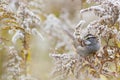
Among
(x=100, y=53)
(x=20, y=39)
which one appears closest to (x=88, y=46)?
(x=100, y=53)

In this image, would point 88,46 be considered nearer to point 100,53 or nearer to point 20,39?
point 100,53

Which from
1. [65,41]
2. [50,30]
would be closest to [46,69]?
[65,41]

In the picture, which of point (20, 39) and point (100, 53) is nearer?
point (100, 53)

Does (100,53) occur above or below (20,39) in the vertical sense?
below

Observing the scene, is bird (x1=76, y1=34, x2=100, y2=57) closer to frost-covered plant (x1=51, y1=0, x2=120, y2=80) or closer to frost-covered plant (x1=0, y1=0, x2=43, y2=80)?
frost-covered plant (x1=51, y1=0, x2=120, y2=80)

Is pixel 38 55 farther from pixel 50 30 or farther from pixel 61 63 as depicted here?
pixel 61 63
